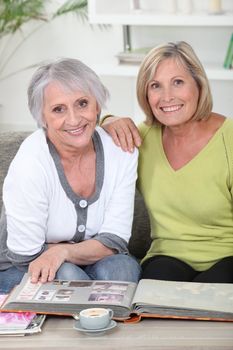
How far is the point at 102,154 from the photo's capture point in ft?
7.51

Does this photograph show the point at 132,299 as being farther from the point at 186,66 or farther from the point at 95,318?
the point at 186,66

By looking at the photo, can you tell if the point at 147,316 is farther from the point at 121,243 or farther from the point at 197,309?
the point at 121,243

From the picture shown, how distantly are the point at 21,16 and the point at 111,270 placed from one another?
3.41 meters

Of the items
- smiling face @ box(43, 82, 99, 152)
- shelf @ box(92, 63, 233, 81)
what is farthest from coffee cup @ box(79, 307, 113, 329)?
shelf @ box(92, 63, 233, 81)

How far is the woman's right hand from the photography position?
7.52ft

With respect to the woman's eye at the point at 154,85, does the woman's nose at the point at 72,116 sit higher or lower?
lower

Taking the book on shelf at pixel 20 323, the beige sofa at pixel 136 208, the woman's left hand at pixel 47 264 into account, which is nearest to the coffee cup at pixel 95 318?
the book on shelf at pixel 20 323

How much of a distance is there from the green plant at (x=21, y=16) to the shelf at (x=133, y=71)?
840mm

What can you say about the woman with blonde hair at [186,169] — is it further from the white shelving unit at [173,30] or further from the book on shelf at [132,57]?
the book on shelf at [132,57]

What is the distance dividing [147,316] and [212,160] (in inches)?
25.1

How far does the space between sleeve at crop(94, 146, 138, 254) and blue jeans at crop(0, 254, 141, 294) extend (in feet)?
0.16

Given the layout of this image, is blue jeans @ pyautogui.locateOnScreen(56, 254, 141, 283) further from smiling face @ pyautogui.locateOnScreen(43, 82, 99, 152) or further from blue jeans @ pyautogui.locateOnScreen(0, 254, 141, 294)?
smiling face @ pyautogui.locateOnScreen(43, 82, 99, 152)

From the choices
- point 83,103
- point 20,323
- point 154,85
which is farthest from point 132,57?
point 20,323

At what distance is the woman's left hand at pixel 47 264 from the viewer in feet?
6.70
